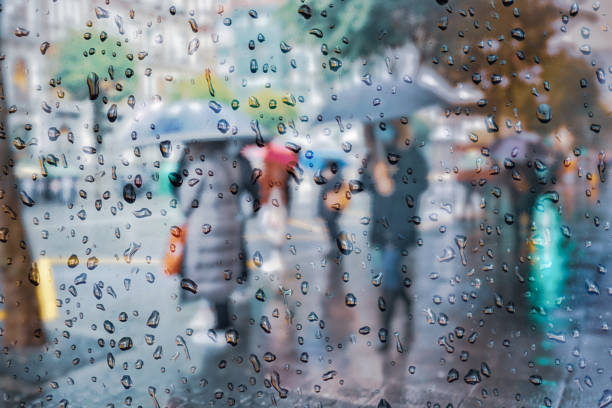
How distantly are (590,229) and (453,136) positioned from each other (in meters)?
0.44

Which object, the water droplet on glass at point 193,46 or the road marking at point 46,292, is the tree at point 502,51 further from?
the road marking at point 46,292

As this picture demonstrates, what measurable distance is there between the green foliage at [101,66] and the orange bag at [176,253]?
397 mm

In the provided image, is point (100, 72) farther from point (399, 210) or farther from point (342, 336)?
point (342, 336)

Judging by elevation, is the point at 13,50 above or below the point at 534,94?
above

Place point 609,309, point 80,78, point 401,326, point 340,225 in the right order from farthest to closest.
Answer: point 609,309, point 401,326, point 340,225, point 80,78

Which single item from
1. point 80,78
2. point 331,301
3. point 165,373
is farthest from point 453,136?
point 165,373

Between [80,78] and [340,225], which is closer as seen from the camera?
[80,78]

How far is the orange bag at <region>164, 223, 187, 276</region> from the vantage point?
145 cm

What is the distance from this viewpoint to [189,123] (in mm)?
1418

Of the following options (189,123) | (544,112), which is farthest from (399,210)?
(189,123)

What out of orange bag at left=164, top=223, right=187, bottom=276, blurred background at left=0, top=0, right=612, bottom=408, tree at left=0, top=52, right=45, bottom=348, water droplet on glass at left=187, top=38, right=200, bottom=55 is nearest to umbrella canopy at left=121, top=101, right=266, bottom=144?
blurred background at left=0, top=0, right=612, bottom=408

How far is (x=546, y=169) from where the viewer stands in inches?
53.1

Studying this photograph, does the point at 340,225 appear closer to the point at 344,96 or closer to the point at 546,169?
the point at 344,96

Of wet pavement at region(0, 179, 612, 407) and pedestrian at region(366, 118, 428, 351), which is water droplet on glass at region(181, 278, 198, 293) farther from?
pedestrian at region(366, 118, 428, 351)
